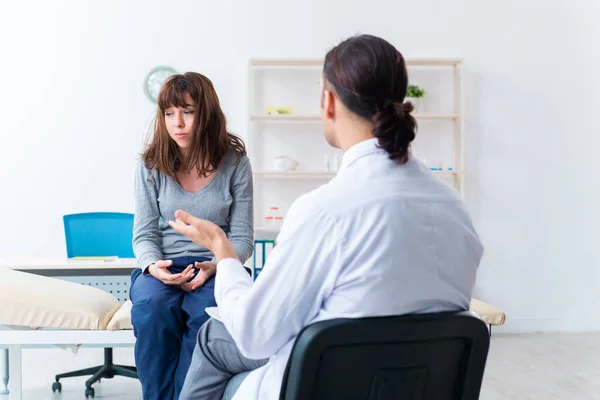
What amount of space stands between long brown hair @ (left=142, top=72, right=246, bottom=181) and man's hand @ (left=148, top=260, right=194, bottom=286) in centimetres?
33

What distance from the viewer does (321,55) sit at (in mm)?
5031

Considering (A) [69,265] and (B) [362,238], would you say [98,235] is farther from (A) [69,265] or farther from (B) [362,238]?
(B) [362,238]

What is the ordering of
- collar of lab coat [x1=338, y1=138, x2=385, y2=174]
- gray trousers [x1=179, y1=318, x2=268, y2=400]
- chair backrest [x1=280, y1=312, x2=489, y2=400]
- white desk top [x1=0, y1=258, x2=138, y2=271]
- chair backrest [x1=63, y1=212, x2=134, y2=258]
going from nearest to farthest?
chair backrest [x1=280, y1=312, x2=489, y2=400] → collar of lab coat [x1=338, y1=138, x2=385, y2=174] → gray trousers [x1=179, y1=318, x2=268, y2=400] → white desk top [x1=0, y1=258, x2=138, y2=271] → chair backrest [x1=63, y1=212, x2=134, y2=258]

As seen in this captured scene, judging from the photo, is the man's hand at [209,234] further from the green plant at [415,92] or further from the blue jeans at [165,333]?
the green plant at [415,92]

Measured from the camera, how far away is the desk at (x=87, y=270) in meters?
2.97

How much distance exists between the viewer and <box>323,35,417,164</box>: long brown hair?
4.07 ft

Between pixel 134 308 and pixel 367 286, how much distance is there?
1.12 meters

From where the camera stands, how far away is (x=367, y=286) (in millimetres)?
1195

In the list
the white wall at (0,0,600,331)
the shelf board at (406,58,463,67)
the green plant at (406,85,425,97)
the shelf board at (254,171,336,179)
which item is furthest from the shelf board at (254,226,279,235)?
the shelf board at (406,58,463,67)

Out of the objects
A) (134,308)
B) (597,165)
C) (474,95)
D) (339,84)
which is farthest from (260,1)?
(339,84)

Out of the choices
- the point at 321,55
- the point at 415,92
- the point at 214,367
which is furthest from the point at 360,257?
the point at 321,55

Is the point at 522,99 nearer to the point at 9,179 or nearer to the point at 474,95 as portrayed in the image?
the point at 474,95

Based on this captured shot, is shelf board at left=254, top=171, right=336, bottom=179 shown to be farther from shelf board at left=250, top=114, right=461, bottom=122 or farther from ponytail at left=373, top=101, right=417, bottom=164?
ponytail at left=373, top=101, right=417, bottom=164

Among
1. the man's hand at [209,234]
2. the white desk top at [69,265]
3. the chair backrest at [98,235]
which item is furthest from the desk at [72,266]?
the man's hand at [209,234]
